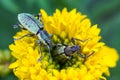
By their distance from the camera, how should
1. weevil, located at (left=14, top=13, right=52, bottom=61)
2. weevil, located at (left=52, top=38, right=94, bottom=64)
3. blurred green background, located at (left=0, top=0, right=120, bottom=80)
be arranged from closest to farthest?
weevil, located at (left=52, top=38, right=94, bottom=64) < weevil, located at (left=14, top=13, right=52, bottom=61) < blurred green background, located at (left=0, top=0, right=120, bottom=80)

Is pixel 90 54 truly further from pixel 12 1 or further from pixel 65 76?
pixel 12 1

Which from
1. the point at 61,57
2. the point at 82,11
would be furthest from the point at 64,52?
the point at 82,11

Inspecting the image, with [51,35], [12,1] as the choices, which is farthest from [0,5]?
[51,35]

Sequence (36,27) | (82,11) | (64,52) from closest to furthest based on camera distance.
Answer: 1. (64,52)
2. (36,27)
3. (82,11)

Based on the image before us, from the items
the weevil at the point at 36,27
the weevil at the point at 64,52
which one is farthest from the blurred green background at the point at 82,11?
the weevil at the point at 64,52

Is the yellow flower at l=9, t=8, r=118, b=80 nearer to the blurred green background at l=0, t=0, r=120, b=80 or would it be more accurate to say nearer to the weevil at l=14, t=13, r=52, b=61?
the weevil at l=14, t=13, r=52, b=61

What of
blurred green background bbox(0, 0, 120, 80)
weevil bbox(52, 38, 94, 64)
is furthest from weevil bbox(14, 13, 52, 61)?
blurred green background bbox(0, 0, 120, 80)

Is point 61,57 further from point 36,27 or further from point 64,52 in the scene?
point 36,27
